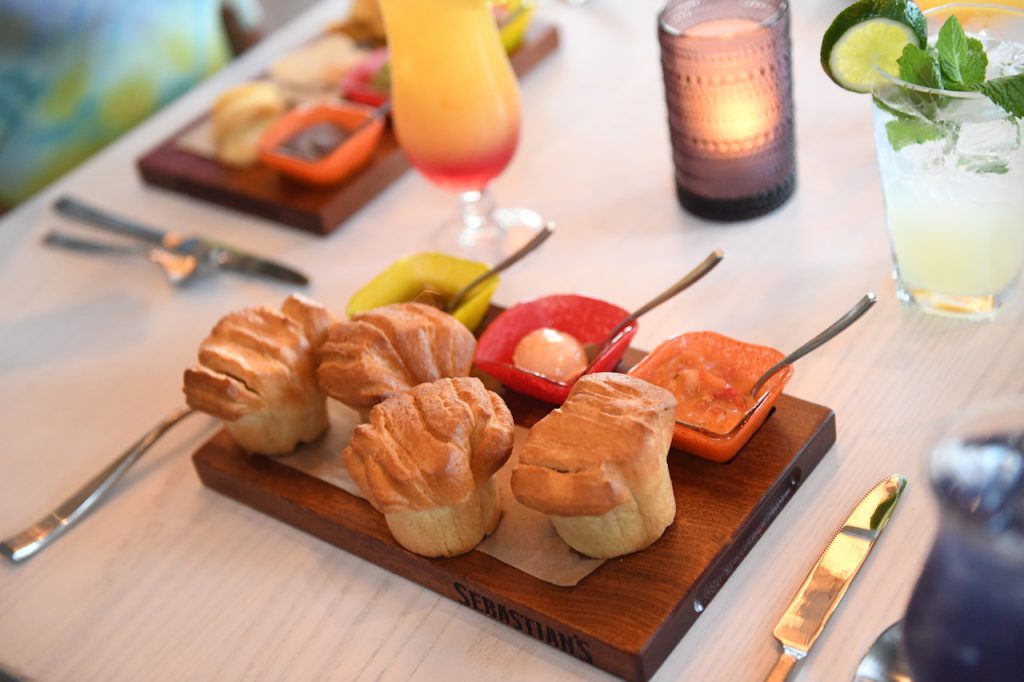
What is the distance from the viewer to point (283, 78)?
175cm

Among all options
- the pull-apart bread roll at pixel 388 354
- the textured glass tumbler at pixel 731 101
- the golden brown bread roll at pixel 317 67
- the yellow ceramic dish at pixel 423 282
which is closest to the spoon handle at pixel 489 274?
the yellow ceramic dish at pixel 423 282

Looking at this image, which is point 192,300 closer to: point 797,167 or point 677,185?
point 677,185

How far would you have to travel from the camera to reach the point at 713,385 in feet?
3.42

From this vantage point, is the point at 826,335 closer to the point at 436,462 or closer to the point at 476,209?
the point at 436,462

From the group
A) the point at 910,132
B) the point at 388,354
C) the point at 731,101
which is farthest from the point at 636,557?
the point at 731,101

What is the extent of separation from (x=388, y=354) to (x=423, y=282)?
0.21m

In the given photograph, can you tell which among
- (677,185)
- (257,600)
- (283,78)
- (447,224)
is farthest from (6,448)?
(677,185)

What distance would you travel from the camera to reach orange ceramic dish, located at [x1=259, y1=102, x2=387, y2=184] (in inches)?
60.5

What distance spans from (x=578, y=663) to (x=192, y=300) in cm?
78

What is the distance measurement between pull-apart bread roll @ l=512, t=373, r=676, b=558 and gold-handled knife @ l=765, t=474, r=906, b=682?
4.7 inches

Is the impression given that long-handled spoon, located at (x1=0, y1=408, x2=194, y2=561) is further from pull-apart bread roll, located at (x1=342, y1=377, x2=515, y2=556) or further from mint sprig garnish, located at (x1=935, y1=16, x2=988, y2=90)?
mint sprig garnish, located at (x1=935, y1=16, x2=988, y2=90)

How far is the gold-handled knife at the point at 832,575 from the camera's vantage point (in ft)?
2.89

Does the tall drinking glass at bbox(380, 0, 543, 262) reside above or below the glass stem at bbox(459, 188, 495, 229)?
above

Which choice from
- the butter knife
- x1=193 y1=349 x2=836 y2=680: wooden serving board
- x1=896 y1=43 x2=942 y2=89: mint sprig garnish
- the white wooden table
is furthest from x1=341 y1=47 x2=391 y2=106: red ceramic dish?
x1=896 y1=43 x2=942 y2=89: mint sprig garnish
